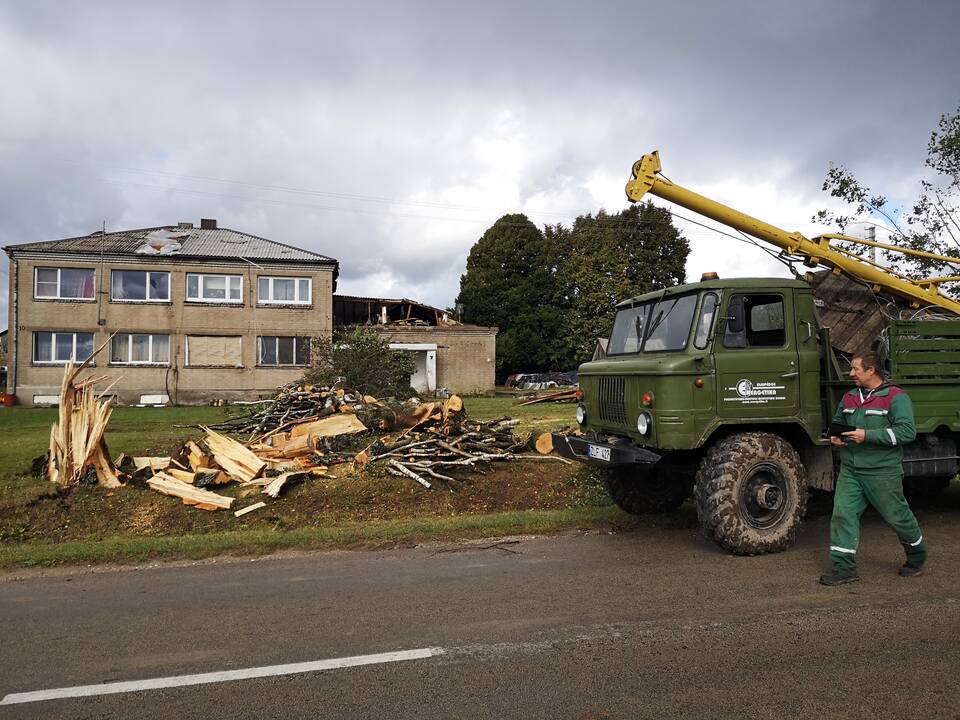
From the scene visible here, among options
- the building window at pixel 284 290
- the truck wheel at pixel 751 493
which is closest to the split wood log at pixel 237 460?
the truck wheel at pixel 751 493

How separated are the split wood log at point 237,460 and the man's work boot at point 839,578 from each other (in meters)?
7.40

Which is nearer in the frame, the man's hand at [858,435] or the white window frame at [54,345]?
the man's hand at [858,435]

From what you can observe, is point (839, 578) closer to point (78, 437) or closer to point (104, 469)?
point (104, 469)

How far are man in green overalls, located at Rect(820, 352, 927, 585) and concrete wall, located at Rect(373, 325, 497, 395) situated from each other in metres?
28.1

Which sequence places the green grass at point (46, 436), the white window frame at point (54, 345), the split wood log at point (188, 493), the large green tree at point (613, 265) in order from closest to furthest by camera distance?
1. the split wood log at point (188, 493)
2. the green grass at point (46, 436)
3. the white window frame at point (54, 345)
4. the large green tree at point (613, 265)

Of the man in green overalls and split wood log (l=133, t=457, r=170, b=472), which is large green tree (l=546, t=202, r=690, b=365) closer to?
split wood log (l=133, t=457, r=170, b=472)

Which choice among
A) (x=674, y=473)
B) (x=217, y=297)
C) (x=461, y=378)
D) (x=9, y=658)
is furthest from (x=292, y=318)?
(x=9, y=658)

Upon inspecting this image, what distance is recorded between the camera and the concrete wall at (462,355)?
3388 centimetres

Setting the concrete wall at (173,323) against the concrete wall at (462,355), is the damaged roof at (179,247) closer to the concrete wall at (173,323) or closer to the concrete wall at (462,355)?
the concrete wall at (173,323)

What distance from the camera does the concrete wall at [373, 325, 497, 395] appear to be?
33.9m

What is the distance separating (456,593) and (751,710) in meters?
2.46

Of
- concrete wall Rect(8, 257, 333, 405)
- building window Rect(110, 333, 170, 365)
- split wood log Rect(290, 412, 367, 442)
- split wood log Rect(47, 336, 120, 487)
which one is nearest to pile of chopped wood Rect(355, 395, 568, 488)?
split wood log Rect(290, 412, 367, 442)

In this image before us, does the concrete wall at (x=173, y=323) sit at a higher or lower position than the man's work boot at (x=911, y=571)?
higher

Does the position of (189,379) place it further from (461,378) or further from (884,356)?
(884,356)
